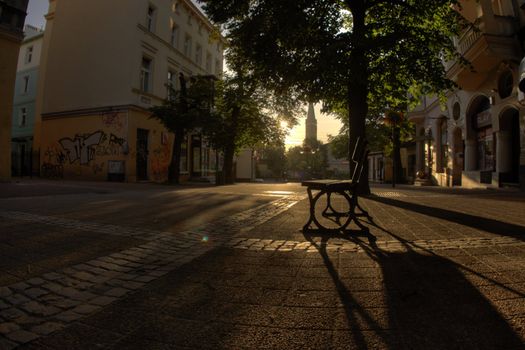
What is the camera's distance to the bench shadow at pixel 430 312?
5.88 ft

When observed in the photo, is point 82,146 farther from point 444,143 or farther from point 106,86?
point 444,143

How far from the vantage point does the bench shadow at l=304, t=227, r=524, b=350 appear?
179cm

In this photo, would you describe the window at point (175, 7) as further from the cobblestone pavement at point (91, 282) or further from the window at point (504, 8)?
the cobblestone pavement at point (91, 282)

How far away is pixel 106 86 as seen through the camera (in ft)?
70.6

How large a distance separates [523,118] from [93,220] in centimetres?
1450

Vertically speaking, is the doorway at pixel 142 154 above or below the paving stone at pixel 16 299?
above

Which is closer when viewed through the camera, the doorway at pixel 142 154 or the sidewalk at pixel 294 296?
the sidewalk at pixel 294 296

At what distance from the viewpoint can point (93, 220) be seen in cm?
549

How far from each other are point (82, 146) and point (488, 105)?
23.0 meters

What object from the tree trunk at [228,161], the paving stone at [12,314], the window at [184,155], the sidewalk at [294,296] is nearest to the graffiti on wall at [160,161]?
the window at [184,155]

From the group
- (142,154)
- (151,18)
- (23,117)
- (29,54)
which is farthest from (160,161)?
(29,54)

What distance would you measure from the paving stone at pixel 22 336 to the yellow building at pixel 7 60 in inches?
607

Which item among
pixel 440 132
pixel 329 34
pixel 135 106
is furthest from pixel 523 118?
pixel 135 106

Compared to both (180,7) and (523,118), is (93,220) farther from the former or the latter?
(180,7)
